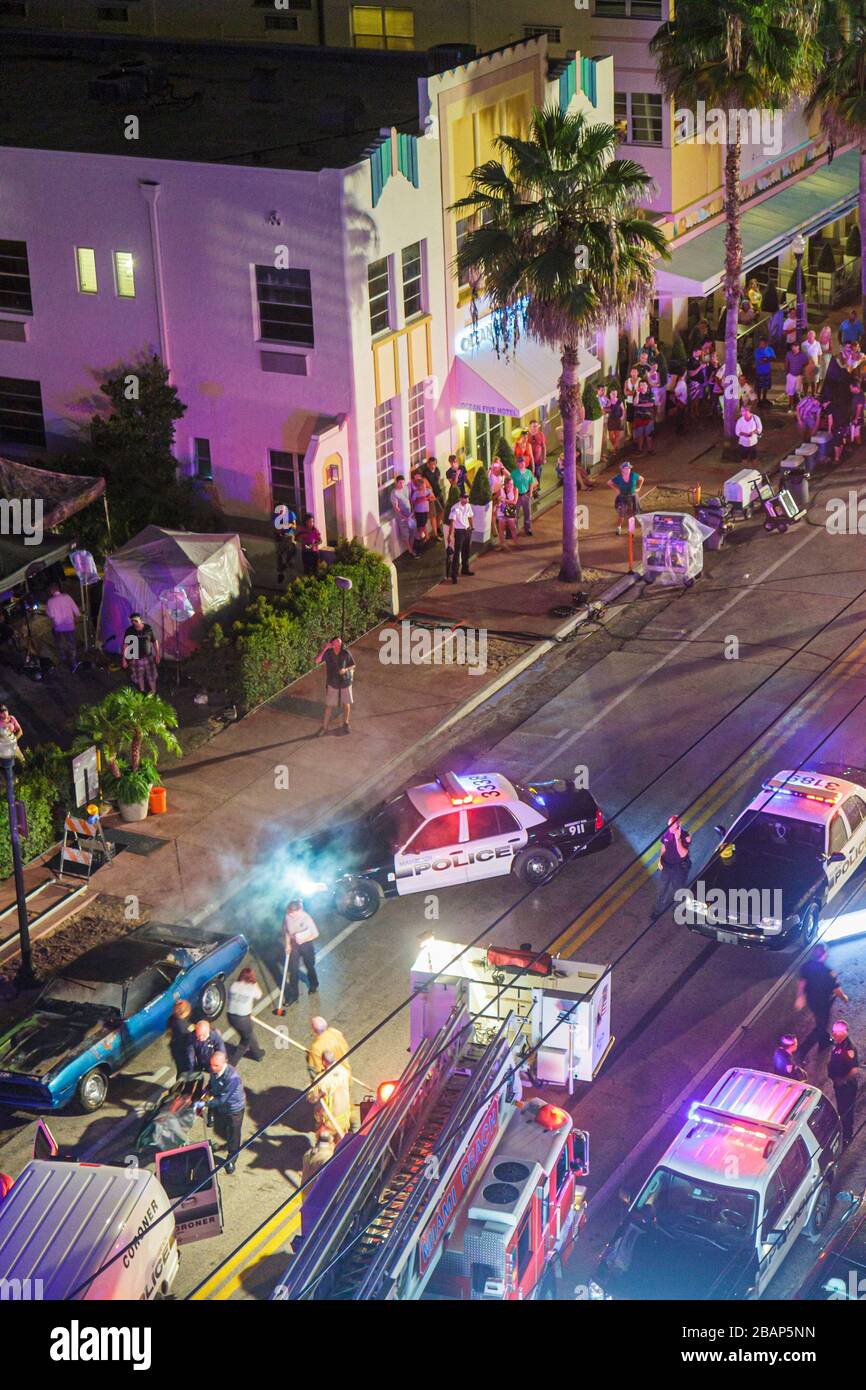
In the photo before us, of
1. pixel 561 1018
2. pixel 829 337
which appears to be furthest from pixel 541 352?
pixel 561 1018

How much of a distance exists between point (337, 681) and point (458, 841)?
207 inches

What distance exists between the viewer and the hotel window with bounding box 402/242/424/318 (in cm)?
3688

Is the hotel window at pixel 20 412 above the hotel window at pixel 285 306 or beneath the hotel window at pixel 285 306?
beneath

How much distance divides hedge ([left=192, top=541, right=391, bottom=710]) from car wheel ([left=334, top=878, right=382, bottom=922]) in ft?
22.0

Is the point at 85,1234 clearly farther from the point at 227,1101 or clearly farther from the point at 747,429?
the point at 747,429

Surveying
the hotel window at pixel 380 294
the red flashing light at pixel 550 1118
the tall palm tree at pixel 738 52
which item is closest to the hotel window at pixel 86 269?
the hotel window at pixel 380 294

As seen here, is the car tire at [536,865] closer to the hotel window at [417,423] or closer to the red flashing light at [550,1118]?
the red flashing light at [550,1118]

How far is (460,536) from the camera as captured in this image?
36375 mm

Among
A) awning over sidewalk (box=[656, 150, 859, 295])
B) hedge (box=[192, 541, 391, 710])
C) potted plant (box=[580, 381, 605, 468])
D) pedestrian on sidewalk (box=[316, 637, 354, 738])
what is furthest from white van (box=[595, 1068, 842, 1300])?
awning over sidewalk (box=[656, 150, 859, 295])

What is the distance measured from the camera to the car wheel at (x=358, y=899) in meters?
25.6

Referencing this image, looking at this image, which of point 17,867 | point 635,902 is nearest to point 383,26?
Result: point 635,902

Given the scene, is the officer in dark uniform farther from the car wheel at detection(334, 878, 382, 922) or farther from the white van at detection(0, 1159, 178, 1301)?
the car wheel at detection(334, 878, 382, 922)

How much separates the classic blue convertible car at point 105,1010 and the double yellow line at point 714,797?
14.5 feet

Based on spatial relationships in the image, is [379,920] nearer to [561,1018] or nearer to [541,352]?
[561,1018]
